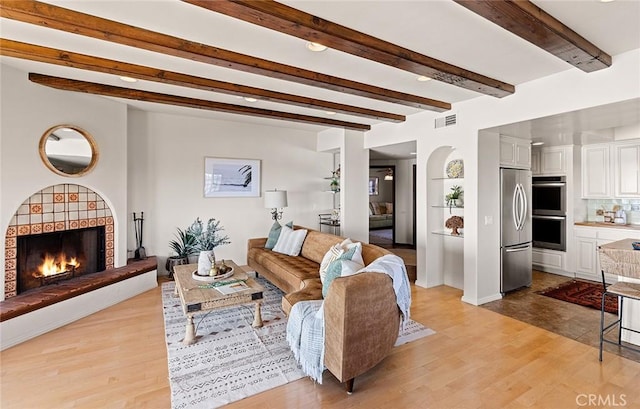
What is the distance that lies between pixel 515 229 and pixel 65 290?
5791mm

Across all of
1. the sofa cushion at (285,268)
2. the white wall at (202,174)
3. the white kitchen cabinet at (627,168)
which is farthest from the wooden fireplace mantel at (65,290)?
the white kitchen cabinet at (627,168)

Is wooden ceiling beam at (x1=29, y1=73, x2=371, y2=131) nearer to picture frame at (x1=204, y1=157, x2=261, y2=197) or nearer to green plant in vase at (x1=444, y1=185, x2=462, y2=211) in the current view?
picture frame at (x1=204, y1=157, x2=261, y2=197)

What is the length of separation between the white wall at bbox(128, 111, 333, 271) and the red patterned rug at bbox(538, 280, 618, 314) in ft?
14.0

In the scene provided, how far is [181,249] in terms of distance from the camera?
5242 millimetres

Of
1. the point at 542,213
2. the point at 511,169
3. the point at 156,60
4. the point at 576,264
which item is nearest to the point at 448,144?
the point at 511,169

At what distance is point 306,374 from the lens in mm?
2424

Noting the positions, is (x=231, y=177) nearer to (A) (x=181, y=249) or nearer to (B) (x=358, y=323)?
(A) (x=181, y=249)

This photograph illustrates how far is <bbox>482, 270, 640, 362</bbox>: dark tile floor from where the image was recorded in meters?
3.07

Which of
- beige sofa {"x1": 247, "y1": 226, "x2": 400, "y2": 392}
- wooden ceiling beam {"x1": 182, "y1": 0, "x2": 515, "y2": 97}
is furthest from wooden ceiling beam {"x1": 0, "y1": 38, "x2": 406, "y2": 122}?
beige sofa {"x1": 247, "y1": 226, "x2": 400, "y2": 392}

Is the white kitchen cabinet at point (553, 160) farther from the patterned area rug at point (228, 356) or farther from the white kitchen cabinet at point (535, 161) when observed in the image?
the patterned area rug at point (228, 356)

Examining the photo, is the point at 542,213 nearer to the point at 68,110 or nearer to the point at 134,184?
the point at 134,184

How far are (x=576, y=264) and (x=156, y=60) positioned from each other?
6711mm

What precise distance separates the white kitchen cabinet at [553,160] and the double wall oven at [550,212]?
11cm

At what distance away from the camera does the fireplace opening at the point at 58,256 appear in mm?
3484
